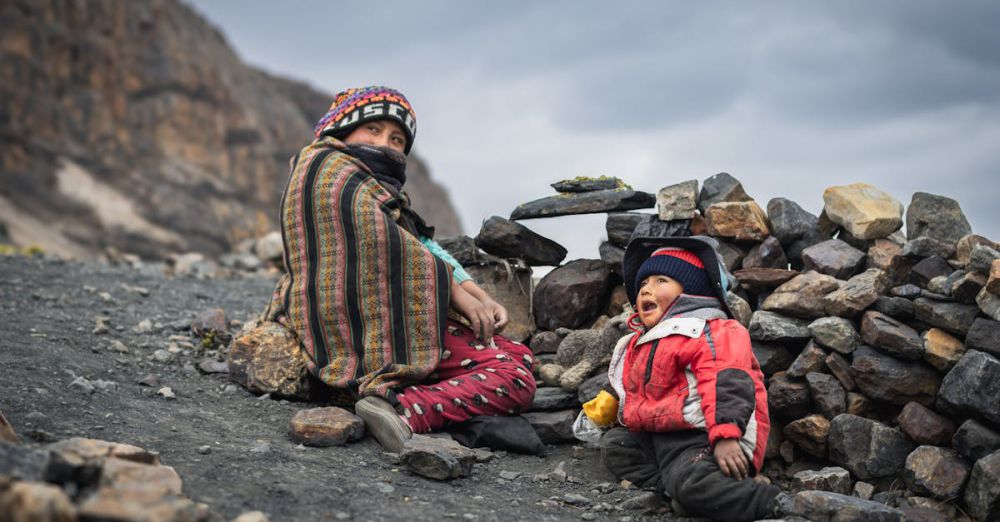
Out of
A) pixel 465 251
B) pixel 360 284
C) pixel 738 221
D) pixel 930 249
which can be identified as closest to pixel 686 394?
pixel 738 221

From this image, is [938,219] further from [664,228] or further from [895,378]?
[664,228]

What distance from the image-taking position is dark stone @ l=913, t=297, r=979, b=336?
3570 millimetres

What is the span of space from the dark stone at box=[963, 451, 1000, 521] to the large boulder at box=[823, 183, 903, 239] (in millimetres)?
1302

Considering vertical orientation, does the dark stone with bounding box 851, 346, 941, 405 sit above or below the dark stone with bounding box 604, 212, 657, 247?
below

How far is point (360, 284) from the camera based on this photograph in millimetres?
4031

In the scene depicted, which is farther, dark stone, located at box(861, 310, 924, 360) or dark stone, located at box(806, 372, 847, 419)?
dark stone, located at box(806, 372, 847, 419)

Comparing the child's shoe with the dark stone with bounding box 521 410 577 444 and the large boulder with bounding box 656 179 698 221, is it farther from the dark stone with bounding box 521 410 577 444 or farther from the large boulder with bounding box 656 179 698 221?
→ the large boulder with bounding box 656 179 698 221

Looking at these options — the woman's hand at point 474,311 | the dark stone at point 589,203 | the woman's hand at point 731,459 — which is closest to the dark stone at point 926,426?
the woman's hand at point 731,459

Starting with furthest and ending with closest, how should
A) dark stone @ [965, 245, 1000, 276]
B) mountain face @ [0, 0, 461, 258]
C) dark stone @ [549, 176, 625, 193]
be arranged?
mountain face @ [0, 0, 461, 258] < dark stone @ [549, 176, 625, 193] < dark stone @ [965, 245, 1000, 276]

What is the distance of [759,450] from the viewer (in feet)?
10.3

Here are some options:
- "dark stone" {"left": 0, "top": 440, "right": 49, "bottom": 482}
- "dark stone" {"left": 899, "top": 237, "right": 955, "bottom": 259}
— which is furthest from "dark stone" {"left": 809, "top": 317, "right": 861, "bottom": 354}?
"dark stone" {"left": 0, "top": 440, "right": 49, "bottom": 482}

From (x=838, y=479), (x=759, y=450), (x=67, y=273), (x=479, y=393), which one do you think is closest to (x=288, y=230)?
(x=479, y=393)

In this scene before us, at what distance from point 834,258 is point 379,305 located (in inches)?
94.4

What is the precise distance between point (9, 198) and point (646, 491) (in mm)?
23050
